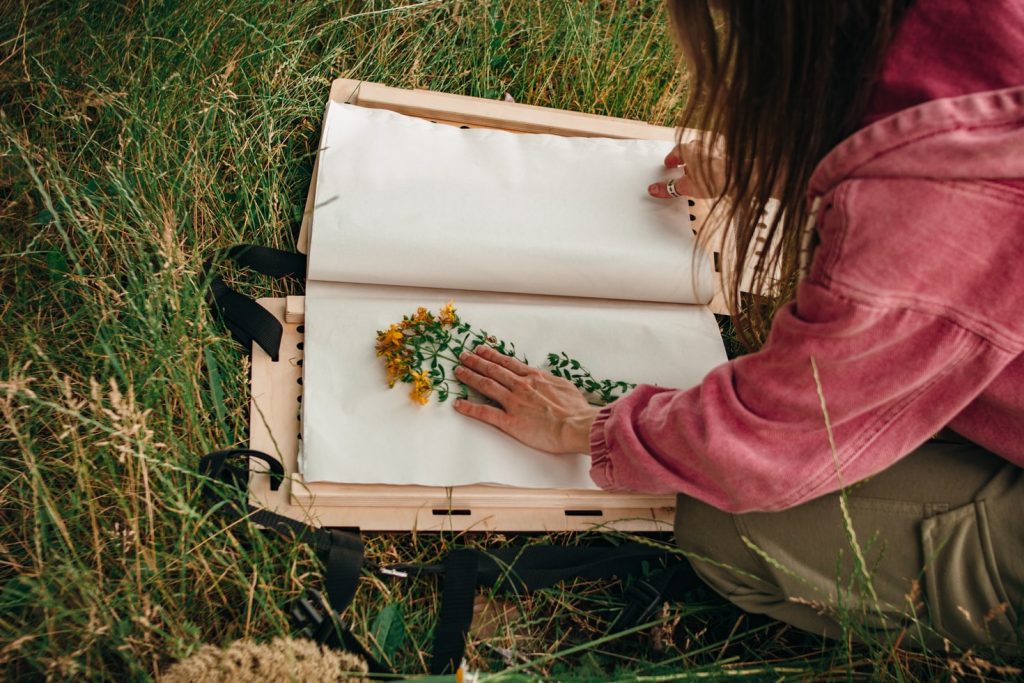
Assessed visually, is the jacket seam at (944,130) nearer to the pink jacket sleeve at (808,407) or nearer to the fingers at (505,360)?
the pink jacket sleeve at (808,407)

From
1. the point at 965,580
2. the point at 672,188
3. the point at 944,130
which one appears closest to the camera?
the point at 944,130

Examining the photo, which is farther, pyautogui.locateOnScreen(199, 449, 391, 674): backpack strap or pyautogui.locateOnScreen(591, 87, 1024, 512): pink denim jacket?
pyautogui.locateOnScreen(199, 449, 391, 674): backpack strap

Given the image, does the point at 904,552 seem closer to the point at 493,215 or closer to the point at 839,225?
the point at 839,225

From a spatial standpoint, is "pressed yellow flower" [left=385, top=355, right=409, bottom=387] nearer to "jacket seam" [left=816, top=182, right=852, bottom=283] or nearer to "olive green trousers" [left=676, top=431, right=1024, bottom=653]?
"olive green trousers" [left=676, top=431, right=1024, bottom=653]

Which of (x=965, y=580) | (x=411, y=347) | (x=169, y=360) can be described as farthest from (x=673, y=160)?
(x=169, y=360)

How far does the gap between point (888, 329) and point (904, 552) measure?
19.3 inches

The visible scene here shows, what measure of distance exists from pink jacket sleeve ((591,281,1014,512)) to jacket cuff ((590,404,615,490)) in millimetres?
30

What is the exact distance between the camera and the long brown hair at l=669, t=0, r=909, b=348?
880mm

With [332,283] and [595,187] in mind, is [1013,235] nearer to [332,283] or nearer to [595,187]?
[595,187]

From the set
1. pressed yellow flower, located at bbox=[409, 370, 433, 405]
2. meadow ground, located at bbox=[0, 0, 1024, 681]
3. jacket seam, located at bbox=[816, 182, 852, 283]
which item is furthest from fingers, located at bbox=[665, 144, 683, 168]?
jacket seam, located at bbox=[816, 182, 852, 283]

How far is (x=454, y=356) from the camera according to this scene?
1.50m

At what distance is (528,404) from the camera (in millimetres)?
1419

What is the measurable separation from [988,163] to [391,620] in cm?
104

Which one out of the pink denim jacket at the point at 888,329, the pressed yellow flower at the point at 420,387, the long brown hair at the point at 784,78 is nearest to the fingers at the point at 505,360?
the pressed yellow flower at the point at 420,387
